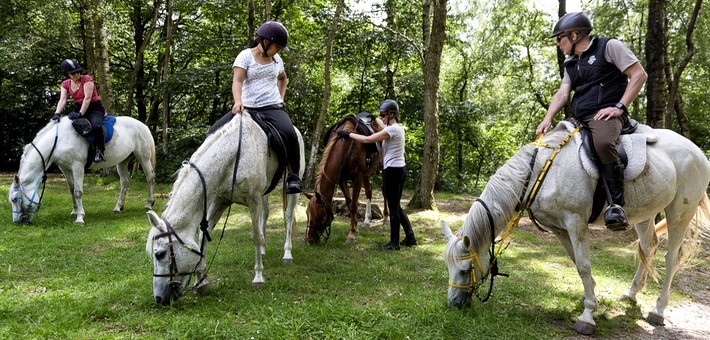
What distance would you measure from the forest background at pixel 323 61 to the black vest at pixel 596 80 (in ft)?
18.2

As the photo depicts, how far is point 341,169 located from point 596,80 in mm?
3792

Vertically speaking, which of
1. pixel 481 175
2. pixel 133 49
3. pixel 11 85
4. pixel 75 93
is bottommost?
pixel 481 175

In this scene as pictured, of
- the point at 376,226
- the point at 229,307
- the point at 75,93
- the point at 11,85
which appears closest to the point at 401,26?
the point at 376,226

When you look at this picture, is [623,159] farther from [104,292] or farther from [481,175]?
[481,175]

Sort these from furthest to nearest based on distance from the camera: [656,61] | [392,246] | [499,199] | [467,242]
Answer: [656,61], [392,246], [499,199], [467,242]

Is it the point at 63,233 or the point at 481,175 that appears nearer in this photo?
the point at 63,233

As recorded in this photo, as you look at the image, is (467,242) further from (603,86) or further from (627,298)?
(627,298)

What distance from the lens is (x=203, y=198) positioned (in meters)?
3.69

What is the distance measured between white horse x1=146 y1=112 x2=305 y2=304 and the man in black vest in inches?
121

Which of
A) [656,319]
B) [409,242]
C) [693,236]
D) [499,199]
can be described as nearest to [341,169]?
[409,242]

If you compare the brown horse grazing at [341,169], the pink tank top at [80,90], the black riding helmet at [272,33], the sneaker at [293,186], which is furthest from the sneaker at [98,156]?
the black riding helmet at [272,33]

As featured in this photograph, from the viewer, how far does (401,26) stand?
1639cm

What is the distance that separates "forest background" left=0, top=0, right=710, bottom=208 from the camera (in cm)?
1205

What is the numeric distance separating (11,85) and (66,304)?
19.0 meters
